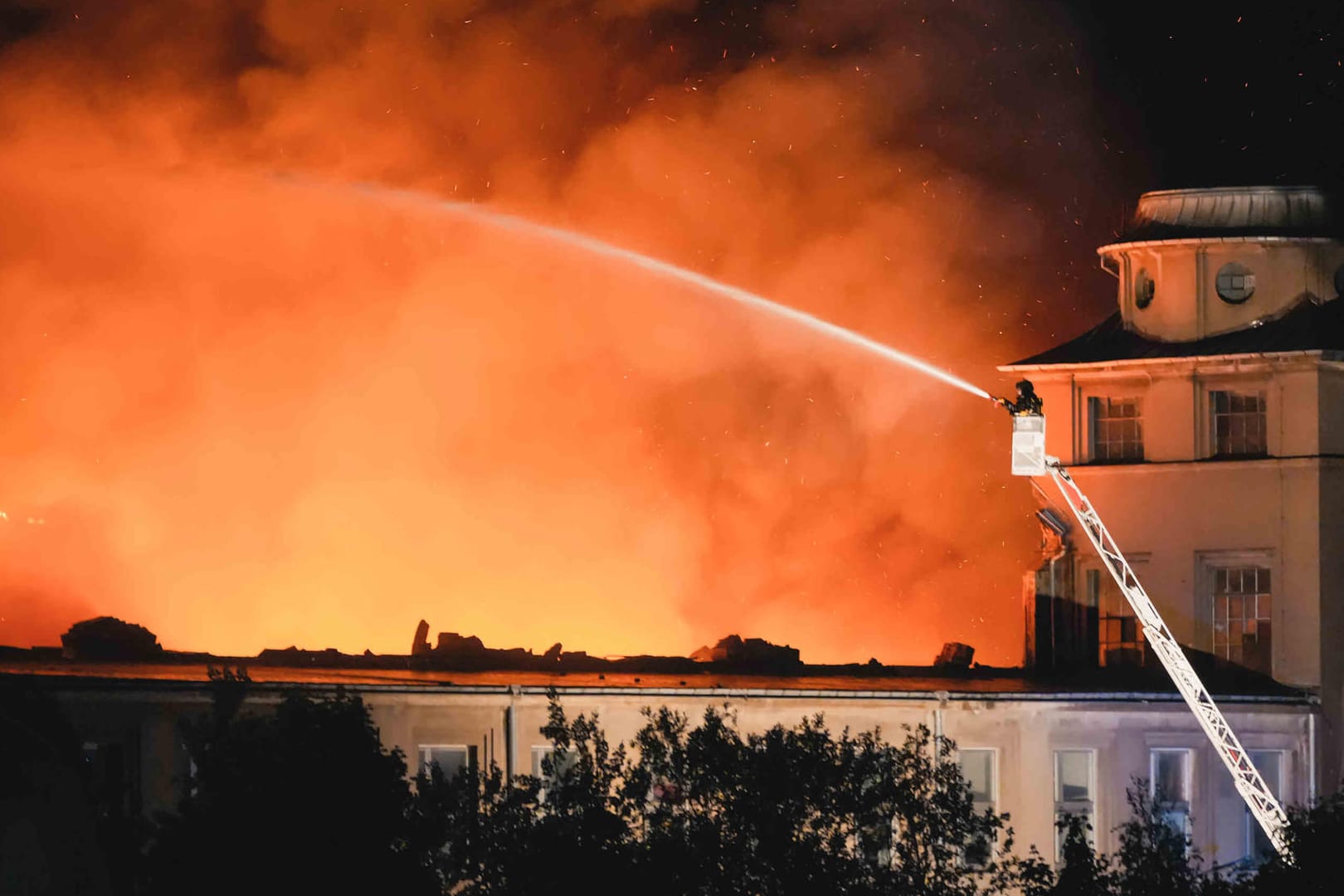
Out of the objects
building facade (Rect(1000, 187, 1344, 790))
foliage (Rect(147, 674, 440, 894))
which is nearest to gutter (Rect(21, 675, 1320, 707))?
building facade (Rect(1000, 187, 1344, 790))

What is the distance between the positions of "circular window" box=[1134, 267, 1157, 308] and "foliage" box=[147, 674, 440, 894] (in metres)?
23.8

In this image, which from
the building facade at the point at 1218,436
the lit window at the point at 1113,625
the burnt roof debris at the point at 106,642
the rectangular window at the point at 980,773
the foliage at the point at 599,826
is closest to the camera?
the foliage at the point at 599,826

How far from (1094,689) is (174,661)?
1715 centimetres

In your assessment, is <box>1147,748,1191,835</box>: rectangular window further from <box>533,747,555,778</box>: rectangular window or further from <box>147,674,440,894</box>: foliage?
<box>147,674,440,894</box>: foliage

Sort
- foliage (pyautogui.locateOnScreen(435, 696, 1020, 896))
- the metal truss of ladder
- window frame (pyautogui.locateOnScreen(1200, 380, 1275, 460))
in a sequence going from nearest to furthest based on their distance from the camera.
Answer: foliage (pyautogui.locateOnScreen(435, 696, 1020, 896)) → the metal truss of ladder → window frame (pyautogui.locateOnScreen(1200, 380, 1275, 460))

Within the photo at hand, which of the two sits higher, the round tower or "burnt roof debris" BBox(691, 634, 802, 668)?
the round tower

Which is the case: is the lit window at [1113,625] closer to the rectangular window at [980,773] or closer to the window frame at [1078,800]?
the window frame at [1078,800]

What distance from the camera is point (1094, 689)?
6050 cm

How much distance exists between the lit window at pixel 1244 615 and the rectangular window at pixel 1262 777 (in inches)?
106

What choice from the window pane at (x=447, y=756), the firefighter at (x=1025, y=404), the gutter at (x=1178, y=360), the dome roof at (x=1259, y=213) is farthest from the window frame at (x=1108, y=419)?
the window pane at (x=447, y=756)

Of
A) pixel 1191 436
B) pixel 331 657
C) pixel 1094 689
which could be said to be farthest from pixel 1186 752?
pixel 331 657

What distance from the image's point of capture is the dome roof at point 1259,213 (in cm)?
6400

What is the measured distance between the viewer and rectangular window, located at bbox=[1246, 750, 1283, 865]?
6025 cm

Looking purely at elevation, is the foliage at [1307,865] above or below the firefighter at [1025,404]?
below
